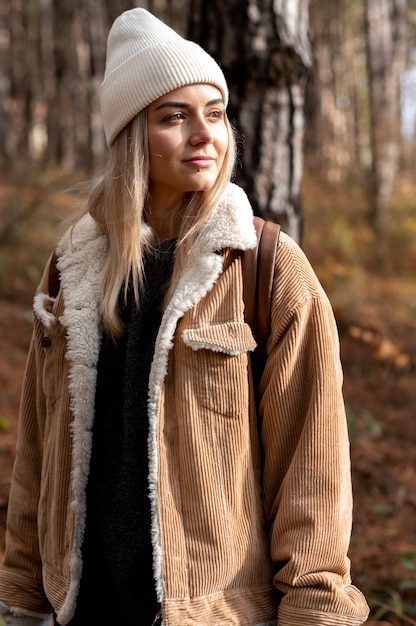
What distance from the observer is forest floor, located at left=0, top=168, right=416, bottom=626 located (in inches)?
160

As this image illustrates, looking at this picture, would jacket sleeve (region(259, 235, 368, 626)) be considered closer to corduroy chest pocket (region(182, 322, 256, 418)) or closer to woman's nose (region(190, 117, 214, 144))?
corduroy chest pocket (region(182, 322, 256, 418))

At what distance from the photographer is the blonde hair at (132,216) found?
2.06 meters

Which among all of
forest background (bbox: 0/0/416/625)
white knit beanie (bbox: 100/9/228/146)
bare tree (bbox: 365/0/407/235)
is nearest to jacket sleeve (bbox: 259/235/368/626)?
white knit beanie (bbox: 100/9/228/146)

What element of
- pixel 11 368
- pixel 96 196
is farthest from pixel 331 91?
pixel 96 196

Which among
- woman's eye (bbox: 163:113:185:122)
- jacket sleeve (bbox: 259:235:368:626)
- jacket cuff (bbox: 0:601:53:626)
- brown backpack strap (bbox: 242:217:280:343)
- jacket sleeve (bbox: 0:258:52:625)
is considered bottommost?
jacket cuff (bbox: 0:601:53:626)

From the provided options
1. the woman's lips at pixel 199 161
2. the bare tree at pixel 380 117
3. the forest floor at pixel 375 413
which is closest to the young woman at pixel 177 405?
the woman's lips at pixel 199 161

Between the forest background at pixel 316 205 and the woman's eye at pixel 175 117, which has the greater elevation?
the woman's eye at pixel 175 117

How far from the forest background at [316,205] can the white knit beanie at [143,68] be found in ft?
1.26

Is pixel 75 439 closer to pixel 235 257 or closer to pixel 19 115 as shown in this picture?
pixel 235 257

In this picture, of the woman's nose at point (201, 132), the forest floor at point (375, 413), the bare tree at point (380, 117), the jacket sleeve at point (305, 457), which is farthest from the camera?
the bare tree at point (380, 117)

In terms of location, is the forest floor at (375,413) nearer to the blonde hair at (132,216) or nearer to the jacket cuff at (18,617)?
the jacket cuff at (18,617)

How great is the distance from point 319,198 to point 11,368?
945 cm

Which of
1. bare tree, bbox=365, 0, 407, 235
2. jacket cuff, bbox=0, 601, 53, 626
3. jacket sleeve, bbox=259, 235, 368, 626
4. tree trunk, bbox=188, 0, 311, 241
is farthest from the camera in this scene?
bare tree, bbox=365, 0, 407, 235

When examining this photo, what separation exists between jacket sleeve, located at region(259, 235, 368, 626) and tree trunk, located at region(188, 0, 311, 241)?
1.69 meters
